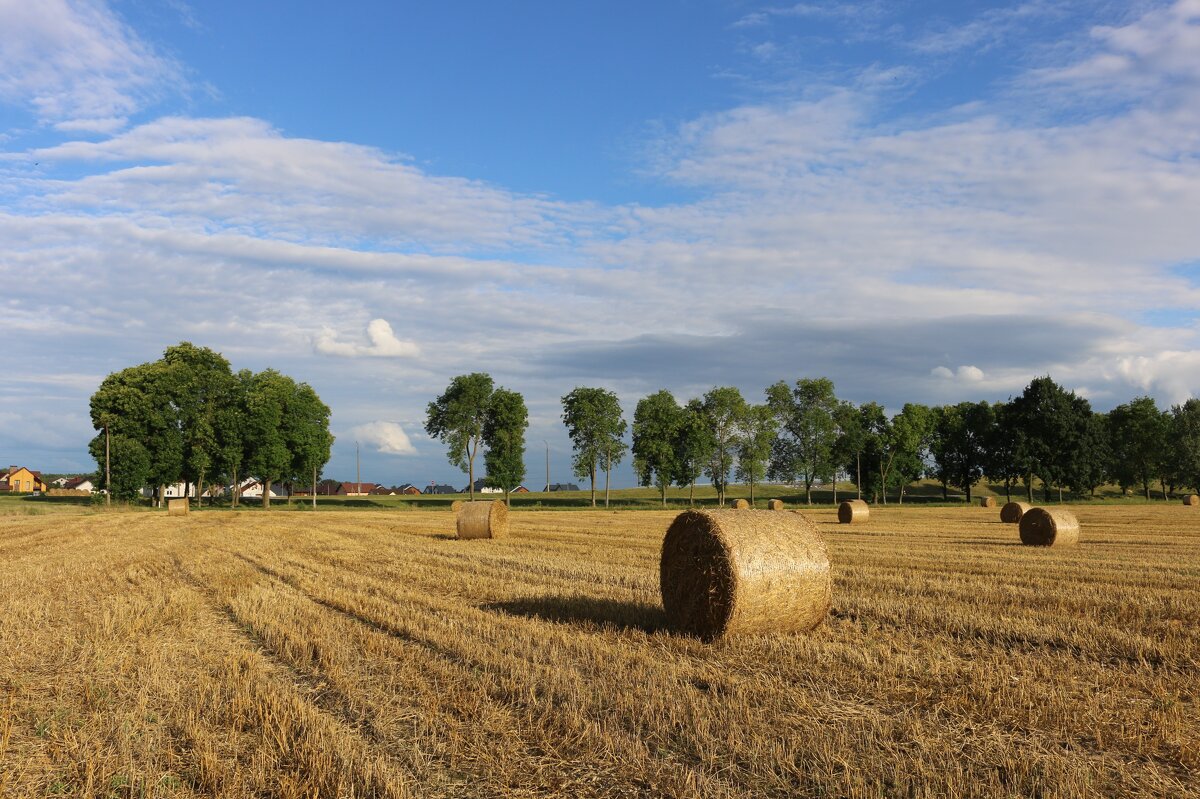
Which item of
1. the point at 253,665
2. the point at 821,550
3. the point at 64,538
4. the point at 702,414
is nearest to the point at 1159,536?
the point at 821,550

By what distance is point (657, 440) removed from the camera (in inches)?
3029

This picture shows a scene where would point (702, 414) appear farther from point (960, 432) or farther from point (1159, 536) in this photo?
point (1159, 536)

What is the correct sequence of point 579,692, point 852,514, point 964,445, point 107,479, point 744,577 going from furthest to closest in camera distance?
1. point 964,445
2. point 107,479
3. point 852,514
4. point 744,577
5. point 579,692

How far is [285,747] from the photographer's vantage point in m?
5.88

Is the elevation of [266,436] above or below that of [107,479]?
above

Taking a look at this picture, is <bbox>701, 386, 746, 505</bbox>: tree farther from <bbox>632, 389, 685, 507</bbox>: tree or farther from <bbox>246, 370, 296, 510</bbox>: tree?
<bbox>246, 370, 296, 510</bbox>: tree

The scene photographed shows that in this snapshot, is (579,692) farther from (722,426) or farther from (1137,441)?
(1137,441)

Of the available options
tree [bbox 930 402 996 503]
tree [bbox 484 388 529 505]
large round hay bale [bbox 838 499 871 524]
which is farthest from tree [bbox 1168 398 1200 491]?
tree [bbox 484 388 529 505]

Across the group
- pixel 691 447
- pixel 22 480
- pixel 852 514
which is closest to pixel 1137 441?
pixel 691 447

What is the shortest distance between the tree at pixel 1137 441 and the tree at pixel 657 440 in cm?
4262

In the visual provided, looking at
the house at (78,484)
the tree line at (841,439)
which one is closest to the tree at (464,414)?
the tree line at (841,439)

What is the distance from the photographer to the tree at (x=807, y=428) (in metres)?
78.5

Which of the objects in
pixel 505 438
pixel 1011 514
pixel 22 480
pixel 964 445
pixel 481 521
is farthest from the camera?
pixel 22 480

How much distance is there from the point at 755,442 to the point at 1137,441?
127ft
